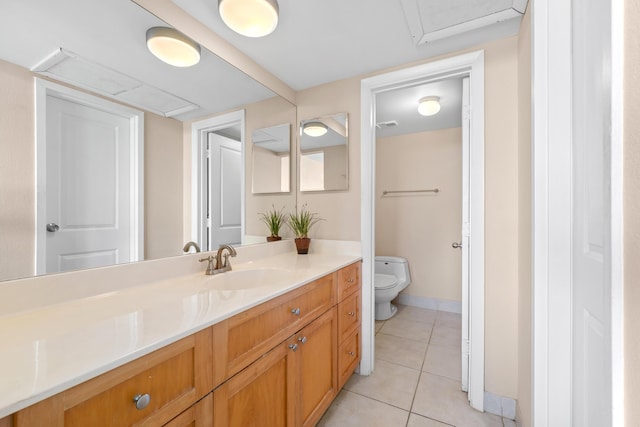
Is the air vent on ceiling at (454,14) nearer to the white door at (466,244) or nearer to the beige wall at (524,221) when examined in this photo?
the beige wall at (524,221)

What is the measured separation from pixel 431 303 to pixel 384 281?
30.6 inches

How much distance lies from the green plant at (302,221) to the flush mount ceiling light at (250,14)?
47.4 inches

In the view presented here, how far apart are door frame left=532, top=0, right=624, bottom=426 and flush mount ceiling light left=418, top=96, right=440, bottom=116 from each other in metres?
1.28

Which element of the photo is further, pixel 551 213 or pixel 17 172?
pixel 551 213

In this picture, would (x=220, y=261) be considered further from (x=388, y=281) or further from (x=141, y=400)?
(x=388, y=281)

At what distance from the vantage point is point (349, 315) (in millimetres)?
1619

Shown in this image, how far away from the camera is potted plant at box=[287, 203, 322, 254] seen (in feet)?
6.28

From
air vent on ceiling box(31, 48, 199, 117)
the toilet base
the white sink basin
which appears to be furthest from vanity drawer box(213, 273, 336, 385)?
the toilet base

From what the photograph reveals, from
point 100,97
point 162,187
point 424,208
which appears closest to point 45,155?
point 100,97

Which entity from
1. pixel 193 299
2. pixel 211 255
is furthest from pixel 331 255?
pixel 193 299

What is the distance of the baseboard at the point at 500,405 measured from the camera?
1425mm

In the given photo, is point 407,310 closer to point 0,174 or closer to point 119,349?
point 119,349

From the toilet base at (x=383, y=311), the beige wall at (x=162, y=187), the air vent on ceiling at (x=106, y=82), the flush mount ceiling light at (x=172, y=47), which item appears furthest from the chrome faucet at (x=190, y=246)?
the toilet base at (x=383, y=311)

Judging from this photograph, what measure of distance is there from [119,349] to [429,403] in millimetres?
1697
